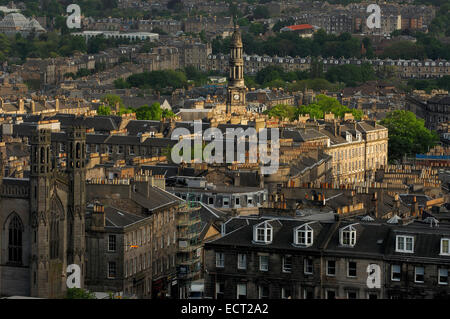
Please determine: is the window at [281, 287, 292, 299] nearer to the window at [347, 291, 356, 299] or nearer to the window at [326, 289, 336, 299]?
the window at [326, 289, 336, 299]

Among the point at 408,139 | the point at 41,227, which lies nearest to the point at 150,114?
the point at 408,139

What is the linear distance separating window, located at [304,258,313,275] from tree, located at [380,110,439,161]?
8515cm

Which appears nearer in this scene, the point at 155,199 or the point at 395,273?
the point at 395,273

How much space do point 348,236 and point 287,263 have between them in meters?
2.62

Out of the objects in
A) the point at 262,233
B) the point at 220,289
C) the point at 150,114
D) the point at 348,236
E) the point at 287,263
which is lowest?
the point at 150,114

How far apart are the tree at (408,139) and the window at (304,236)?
8464 cm

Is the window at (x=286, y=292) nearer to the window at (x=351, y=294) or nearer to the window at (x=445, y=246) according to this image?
→ the window at (x=351, y=294)

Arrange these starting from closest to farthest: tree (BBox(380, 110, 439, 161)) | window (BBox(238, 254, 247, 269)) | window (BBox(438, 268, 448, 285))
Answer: window (BBox(438, 268, 448, 285)) < window (BBox(238, 254, 247, 269)) < tree (BBox(380, 110, 439, 161))

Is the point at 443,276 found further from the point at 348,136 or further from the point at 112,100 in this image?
the point at 112,100

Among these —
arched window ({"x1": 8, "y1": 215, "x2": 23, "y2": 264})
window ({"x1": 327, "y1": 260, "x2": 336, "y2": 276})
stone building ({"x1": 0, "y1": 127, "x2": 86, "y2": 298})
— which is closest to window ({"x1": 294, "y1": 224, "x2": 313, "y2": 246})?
window ({"x1": 327, "y1": 260, "x2": 336, "y2": 276})

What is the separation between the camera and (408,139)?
145 metres

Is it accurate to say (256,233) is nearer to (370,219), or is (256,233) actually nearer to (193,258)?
(370,219)
